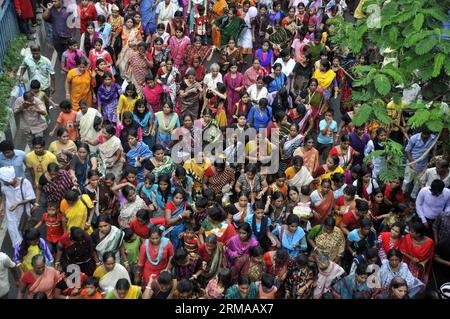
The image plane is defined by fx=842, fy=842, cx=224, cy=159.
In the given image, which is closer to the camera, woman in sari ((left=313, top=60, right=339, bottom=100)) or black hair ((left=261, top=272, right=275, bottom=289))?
black hair ((left=261, top=272, right=275, bottom=289))

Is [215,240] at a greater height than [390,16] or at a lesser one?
lesser

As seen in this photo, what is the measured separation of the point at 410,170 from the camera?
35.1ft

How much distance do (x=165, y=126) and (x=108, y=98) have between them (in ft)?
3.93

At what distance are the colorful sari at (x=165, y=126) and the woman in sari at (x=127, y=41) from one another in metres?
2.15

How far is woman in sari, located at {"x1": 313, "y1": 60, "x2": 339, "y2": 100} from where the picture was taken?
43.2 ft

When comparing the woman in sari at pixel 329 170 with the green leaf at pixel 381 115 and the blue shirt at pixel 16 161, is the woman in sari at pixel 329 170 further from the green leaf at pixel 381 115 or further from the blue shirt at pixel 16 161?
the blue shirt at pixel 16 161

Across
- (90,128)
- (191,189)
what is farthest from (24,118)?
(191,189)

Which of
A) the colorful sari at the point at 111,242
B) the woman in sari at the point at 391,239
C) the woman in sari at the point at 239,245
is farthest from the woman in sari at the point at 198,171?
the woman in sari at the point at 391,239

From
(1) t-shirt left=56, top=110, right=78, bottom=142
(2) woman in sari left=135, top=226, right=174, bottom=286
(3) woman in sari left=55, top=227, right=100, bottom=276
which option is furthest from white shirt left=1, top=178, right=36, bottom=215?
(2) woman in sari left=135, top=226, right=174, bottom=286

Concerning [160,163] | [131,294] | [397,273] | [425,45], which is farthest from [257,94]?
[131,294]

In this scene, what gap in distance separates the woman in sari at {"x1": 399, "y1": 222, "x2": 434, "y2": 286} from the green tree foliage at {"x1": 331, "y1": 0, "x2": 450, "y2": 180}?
0.85 metres

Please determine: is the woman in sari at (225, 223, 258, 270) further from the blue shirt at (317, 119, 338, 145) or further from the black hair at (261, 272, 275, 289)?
the blue shirt at (317, 119, 338, 145)
